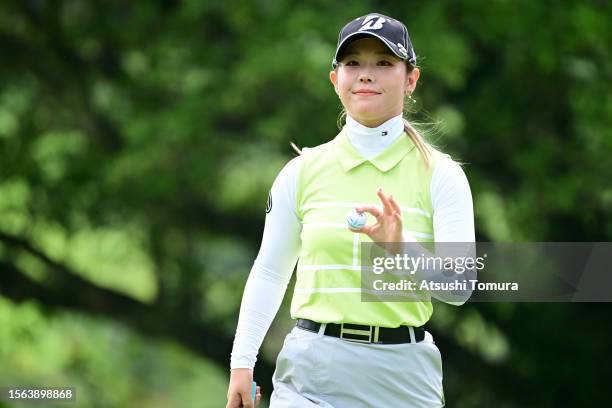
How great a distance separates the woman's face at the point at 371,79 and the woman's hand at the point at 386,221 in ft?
1.62

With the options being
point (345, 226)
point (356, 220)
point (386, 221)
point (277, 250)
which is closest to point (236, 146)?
point (277, 250)

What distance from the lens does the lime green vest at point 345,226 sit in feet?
11.7

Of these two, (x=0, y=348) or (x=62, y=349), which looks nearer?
(x=0, y=348)

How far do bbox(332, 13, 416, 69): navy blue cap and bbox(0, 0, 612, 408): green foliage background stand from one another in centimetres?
618

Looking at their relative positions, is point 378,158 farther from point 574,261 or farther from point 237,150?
point 237,150

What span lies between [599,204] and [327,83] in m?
3.13

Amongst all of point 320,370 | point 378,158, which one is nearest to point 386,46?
point 378,158

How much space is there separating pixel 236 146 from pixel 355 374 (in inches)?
321

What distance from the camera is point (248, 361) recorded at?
Answer: 12.2 feet

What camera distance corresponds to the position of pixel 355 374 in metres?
3.55

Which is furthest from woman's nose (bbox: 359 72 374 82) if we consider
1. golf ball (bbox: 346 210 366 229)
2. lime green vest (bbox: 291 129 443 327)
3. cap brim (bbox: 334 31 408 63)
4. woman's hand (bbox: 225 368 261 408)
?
woman's hand (bbox: 225 368 261 408)

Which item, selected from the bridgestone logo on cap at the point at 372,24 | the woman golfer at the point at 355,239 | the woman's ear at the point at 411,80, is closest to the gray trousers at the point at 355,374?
the woman golfer at the point at 355,239

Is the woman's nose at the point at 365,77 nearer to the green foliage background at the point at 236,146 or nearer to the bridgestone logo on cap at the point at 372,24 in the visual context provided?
the bridgestone logo on cap at the point at 372,24

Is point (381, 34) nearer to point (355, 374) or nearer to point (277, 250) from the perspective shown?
point (277, 250)
